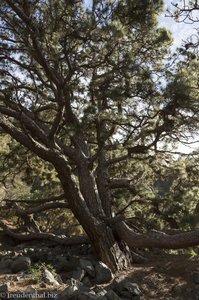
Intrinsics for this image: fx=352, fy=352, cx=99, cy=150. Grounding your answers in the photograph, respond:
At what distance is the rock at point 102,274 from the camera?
20.3 feet

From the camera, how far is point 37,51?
237 inches

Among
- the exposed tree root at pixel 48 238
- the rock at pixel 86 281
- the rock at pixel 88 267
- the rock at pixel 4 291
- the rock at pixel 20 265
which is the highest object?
the exposed tree root at pixel 48 238

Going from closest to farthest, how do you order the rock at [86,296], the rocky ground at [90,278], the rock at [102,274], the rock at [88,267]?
the rock at [86,296] < the rocky ground at [90,278] < the rock at [102,274] < the rock at [88,267]

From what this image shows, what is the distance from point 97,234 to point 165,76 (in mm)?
4026

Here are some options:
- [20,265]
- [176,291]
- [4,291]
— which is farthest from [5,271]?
[176,291]

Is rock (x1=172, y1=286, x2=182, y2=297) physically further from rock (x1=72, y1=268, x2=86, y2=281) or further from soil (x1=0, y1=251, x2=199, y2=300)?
rock (x1=72, y1=268, x2=86, y2=281)

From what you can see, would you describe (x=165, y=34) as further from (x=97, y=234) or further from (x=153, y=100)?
(x=97, y=234)

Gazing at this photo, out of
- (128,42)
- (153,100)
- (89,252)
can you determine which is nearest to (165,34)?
(128,42)

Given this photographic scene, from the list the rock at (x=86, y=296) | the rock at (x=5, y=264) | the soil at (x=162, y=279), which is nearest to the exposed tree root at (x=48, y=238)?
the soil at (x=162, y=279)

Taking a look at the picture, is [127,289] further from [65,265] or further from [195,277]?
[65,265]

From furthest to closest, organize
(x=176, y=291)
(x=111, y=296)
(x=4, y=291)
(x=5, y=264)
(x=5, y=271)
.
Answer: (x=5, y=264) → (x=5, y=271) → (x=176, y=291) → (x=111, y=296) → (x=4, y=291)

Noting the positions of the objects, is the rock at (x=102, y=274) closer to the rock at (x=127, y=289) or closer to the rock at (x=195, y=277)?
the rock at (x=127, y=289)

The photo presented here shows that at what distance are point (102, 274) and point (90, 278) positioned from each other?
0.22 meters

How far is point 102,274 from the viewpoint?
20.6 ft
